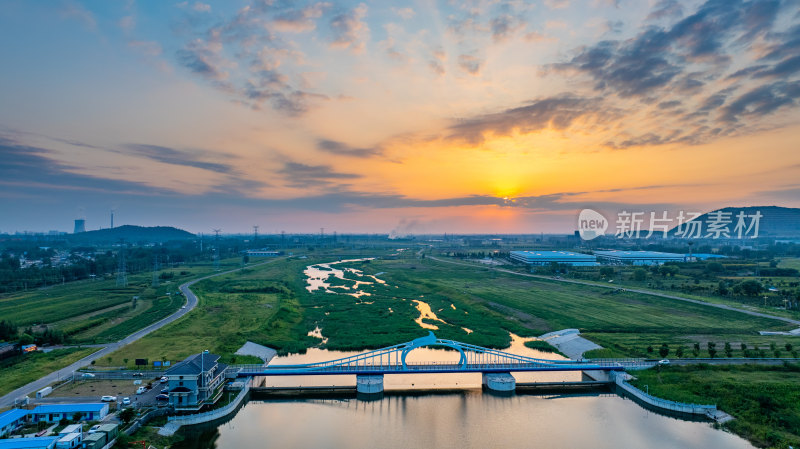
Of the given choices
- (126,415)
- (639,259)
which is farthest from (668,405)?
(639,259)

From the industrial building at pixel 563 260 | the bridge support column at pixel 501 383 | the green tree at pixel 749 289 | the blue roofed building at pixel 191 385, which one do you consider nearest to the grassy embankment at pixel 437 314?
the blue roofed building at pixel 191 385

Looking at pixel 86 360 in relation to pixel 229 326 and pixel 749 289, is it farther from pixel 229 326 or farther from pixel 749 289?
pixel 749 289

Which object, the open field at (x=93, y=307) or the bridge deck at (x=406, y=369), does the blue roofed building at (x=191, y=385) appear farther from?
the open field at (x=93, y=307)

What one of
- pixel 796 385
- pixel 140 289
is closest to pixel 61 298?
pixel 140 289

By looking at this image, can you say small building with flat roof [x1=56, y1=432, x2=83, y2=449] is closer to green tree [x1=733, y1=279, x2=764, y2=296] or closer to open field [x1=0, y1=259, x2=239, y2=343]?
open field [x1=0, y1=259, x2=239, y2=343]

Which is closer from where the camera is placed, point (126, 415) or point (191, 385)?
point (126, 415)

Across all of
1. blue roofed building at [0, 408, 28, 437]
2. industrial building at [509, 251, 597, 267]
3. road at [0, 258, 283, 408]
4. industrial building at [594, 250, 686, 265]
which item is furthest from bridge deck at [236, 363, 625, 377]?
industrial building at [594, 250, 686, 265]

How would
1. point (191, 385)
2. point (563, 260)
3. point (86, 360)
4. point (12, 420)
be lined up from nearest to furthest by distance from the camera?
1. point (12, 420)
2. point (191, 385)
3. point (86, 360)
4. point (563, 260)
